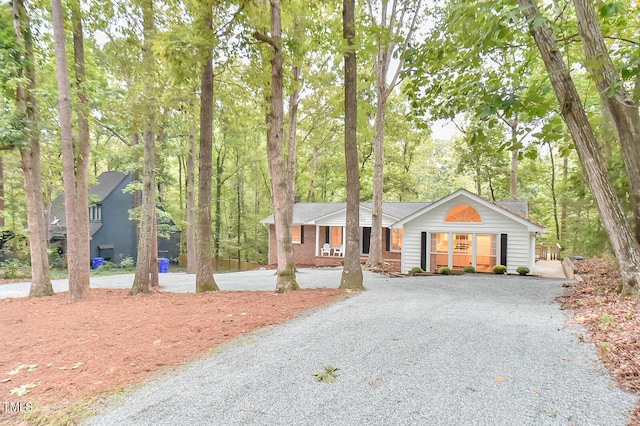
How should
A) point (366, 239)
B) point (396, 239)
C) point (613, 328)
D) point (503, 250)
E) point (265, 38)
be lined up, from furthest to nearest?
point (366, 239)
point (396, 239)
point (503, 250)
point (265, 38)
point (613, 328)

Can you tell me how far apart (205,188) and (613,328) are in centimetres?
806

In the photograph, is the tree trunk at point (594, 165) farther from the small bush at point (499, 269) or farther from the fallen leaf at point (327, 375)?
the small bush at point (499, 269)

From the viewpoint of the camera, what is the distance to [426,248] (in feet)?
46.0

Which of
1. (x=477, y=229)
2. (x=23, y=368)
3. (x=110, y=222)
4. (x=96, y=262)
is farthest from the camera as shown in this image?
(x=110, y=222)

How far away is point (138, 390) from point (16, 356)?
87.6 inches

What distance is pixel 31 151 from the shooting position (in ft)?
28.3

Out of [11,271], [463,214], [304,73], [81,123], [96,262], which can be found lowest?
[96,262]

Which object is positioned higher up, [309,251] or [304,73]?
[304,73]

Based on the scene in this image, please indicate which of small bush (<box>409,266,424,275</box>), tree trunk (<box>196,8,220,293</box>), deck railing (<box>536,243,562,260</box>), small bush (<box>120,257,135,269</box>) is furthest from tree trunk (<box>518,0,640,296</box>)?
small bush (<box>120,257,135,269</box>)

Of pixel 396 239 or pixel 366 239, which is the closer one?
pixel 396 239

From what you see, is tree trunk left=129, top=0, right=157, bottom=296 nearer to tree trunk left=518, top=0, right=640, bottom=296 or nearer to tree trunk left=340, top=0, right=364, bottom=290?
tree trunk left=340, top=0, right=364, bottom=290

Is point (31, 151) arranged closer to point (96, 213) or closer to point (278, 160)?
point (278, 160)

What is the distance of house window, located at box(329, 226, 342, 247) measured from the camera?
18.9 m

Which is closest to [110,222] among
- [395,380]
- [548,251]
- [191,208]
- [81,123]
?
[191,208]
